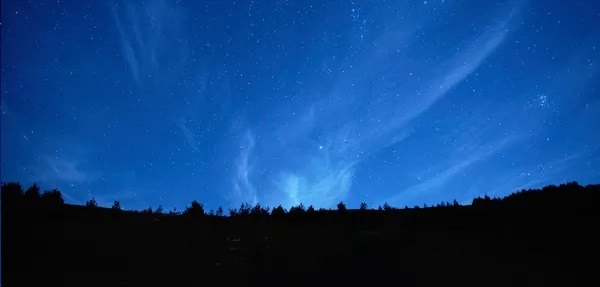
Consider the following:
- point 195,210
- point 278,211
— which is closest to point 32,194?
point 195,210

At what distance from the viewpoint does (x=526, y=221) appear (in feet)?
55.7

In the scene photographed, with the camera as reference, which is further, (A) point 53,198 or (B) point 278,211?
(B) point 278,211

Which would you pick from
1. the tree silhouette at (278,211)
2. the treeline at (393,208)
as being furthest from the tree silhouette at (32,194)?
the tree silhouette at (278,211)

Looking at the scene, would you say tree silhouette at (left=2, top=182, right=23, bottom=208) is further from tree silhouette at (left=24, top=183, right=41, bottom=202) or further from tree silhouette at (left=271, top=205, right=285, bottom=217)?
tree silhouette at (left=271, top=205, right=285, bottom=217)

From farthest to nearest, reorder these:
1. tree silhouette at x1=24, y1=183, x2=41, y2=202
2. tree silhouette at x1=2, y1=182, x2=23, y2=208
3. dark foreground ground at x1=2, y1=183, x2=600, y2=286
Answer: tree silhouette at x1=24, y1=183, x2=41, y2=202, tree silhouette at x1=2, y1=182, x2=23, y2=208, dark foreground ground at x1=2, y1=183, x2=600, y2=286

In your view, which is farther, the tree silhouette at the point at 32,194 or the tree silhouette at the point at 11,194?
the tree silhouette at the point at 32,194

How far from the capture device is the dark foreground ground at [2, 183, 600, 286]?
1101cm

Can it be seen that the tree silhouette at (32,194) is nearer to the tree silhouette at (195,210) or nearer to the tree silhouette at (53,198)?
the tree silhouette at (53,198)

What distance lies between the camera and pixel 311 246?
1498 centimetres

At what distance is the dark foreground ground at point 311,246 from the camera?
11.0 meters

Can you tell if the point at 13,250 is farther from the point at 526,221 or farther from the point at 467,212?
the point at 526,221

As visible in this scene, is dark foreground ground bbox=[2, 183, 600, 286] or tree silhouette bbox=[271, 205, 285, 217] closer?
dark foreground ground bbox=[2, 183, 600, 286]

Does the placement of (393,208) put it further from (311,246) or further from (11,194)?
(11,194)

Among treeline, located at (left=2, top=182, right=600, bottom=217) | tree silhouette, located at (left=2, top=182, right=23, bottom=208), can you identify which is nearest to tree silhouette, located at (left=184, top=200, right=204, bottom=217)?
treeline, located at (left=2, top=182, right=600, bottom=217)
